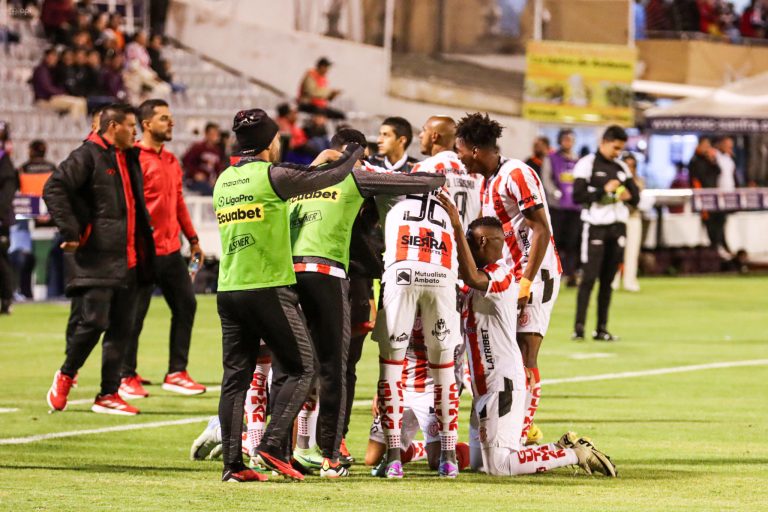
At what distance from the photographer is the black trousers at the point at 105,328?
1224 cm

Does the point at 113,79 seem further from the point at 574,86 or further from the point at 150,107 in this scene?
the point at 150,107

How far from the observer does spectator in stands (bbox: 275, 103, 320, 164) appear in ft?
84.5

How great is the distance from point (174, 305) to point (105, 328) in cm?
141

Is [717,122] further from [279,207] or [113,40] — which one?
[279,207]

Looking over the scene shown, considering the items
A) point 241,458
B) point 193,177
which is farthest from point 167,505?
point 193,177

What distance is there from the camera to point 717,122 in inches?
1201

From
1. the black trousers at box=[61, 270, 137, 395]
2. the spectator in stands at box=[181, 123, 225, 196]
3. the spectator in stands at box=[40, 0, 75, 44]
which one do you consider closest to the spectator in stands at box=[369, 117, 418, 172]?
the black trousers at box=[61, 270, 137, 395]

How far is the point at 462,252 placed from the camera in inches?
373

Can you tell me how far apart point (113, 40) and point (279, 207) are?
886 inches

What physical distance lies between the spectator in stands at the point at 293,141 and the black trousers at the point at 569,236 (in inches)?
160

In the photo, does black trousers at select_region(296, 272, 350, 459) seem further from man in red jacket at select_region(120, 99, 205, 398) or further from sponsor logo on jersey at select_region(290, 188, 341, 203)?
man in red jacket at select_region(120, 99, 205, 398)

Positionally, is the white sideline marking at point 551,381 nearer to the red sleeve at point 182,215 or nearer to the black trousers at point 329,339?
the red sleeve at point 182,215

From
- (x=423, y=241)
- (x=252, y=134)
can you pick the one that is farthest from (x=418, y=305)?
(x=252, y=134)

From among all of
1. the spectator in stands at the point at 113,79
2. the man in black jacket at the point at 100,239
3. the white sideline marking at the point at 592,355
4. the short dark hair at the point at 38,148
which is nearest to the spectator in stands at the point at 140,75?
the spectator in stands at the point at 113,79
